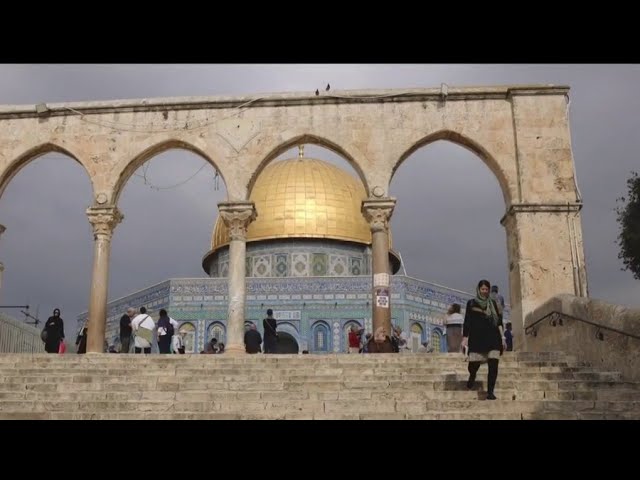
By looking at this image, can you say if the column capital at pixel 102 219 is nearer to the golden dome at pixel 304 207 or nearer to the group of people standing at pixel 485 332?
the group of people standing at pixel 485 332

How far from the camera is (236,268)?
1475 cm

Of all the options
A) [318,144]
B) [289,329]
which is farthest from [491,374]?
[289,329]

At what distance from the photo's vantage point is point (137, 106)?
15570 millimetres

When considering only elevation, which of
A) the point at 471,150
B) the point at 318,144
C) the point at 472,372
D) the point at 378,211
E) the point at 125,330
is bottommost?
the point at 472,372

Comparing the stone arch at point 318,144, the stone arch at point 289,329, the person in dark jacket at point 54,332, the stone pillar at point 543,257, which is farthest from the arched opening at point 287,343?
the stone pillar at point 543,257

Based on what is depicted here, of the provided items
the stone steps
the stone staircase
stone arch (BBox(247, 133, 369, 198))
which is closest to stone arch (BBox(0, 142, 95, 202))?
stone arch (BBox(247, 133, 369, 198))

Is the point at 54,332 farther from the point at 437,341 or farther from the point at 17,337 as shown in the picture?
the point at 437,341

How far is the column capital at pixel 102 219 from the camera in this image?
15117 mm

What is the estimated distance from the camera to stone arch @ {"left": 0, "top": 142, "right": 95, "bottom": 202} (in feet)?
50.9

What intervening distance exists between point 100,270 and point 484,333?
344 inches

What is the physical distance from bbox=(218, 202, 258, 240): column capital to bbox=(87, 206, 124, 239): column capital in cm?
214
